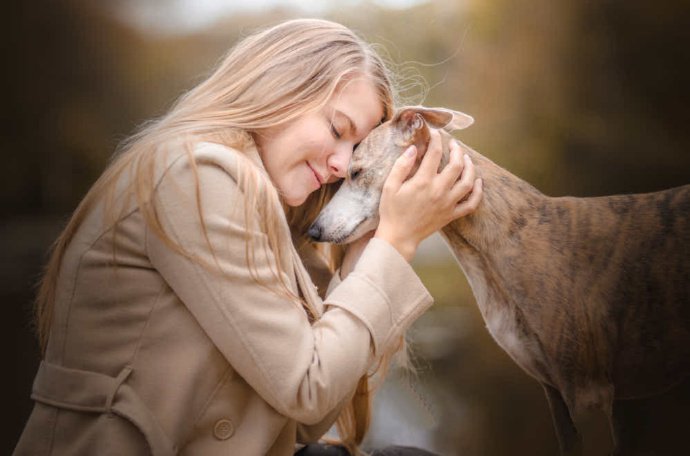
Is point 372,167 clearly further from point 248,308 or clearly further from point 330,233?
point 248,308

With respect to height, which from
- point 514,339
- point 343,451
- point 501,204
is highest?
point 501,204

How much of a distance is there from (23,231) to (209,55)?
0.62 meters

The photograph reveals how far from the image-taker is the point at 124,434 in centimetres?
108

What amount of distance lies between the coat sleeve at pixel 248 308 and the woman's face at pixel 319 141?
7.8 inches

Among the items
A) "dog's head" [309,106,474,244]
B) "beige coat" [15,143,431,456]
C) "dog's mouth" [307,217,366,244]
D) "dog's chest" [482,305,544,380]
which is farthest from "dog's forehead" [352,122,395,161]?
"dog's chest" [482,305,544,380]

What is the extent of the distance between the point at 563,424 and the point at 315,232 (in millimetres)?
688

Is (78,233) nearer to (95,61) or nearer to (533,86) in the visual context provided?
(95,61)

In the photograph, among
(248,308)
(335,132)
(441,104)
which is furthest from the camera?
(441,104)

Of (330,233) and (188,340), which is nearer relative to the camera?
(188,340)

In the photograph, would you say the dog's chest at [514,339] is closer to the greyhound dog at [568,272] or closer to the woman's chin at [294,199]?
the greyhound dog at [568,272]

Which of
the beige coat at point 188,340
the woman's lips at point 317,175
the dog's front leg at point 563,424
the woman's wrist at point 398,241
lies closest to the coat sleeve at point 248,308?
the beige coat at point 188,340

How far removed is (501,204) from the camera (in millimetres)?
1398

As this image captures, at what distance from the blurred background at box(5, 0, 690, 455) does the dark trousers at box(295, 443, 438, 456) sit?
27 millimetres

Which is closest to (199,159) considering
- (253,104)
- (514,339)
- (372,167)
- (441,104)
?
(253,104)
